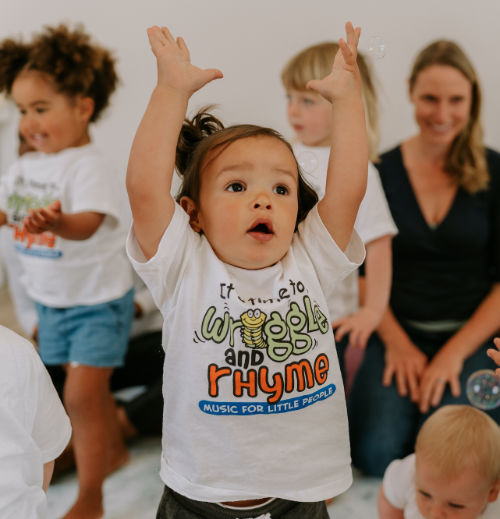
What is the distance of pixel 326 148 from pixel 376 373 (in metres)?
0.52

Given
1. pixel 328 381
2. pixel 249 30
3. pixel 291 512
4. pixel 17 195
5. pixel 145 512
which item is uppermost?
pixel 249 30

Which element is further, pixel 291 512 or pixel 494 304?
pixel 494 304

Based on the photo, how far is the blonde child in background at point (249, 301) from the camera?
0.60 metres

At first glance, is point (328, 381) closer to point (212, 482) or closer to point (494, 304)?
point (212, 482)

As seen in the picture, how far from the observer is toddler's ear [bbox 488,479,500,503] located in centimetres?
83

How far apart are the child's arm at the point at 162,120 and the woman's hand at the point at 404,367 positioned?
0.76m

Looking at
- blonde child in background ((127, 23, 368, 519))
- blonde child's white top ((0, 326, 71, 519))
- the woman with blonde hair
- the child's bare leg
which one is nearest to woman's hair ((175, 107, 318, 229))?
blonde child in background ((127, 23, 368, 519))

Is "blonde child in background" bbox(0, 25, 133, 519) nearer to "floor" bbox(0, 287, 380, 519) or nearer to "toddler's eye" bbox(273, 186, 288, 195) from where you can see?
"floor" bbox(0, 287, 380, 519)

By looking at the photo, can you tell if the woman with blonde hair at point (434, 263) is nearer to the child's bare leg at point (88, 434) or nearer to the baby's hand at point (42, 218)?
the child's bare leg at point (88, 434)

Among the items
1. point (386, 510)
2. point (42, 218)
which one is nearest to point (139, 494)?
point (386, 510)

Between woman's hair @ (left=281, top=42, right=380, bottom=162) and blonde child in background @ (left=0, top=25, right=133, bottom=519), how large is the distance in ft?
0.82

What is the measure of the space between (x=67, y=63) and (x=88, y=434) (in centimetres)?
53

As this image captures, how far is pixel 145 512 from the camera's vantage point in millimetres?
919

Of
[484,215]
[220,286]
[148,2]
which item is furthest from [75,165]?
[484,215]
